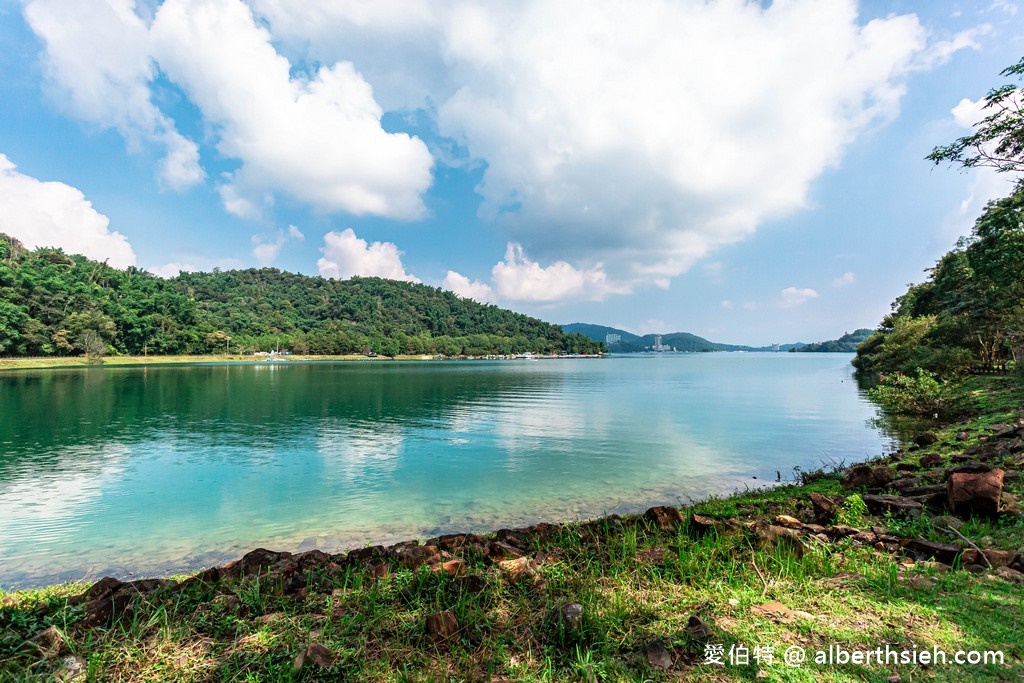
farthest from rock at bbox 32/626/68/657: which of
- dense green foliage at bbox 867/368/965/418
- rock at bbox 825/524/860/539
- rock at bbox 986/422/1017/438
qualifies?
dense green foliage at bbox 867/368/965/418

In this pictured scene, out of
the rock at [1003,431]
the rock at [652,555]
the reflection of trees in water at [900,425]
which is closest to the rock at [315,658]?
the rock at [652,555]

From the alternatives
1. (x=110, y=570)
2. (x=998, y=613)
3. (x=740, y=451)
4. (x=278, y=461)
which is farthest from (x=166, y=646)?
(x=740, y=451)

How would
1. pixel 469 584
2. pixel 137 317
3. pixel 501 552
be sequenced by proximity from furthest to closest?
pixel 137 317 < pixel 501 552 < pixel 469 584

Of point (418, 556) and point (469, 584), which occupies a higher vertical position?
point (469, 584)

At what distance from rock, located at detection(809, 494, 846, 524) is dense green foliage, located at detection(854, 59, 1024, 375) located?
15307 mm

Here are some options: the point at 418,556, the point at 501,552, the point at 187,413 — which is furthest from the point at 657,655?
the point at 187,413

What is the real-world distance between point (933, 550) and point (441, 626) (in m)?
5.74

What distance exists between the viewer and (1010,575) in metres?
4.50

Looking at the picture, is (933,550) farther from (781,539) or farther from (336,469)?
(336,469)

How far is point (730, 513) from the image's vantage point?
27.7 ft

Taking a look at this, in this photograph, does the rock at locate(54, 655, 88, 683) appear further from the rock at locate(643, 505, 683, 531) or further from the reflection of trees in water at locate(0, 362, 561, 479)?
the reflection of trees in water at locate(0, 362, 561, 479)

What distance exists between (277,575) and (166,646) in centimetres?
154

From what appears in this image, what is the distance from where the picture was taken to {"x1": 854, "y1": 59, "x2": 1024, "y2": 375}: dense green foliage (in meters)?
15.5

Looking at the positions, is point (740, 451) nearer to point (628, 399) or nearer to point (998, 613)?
point (998, 613)
